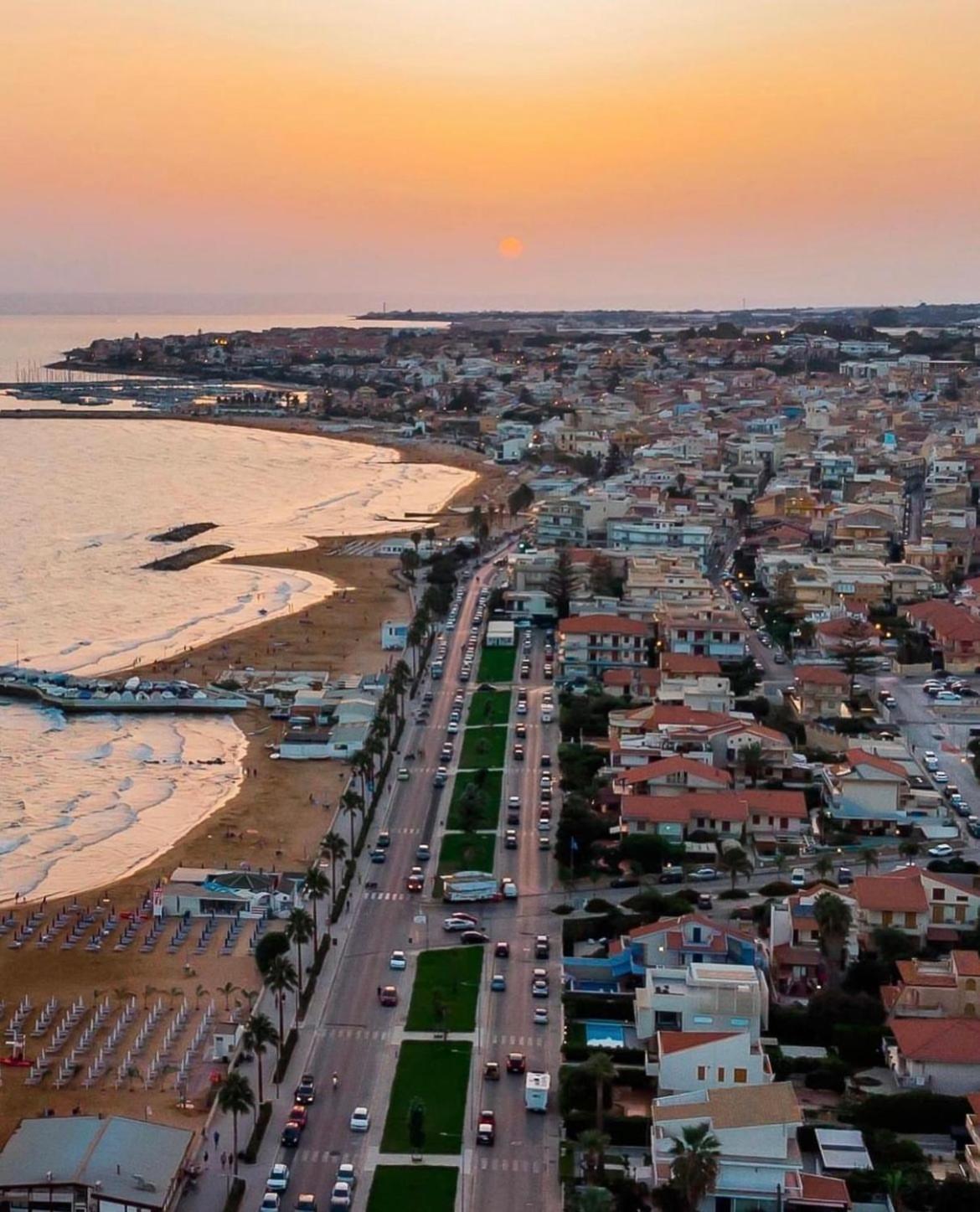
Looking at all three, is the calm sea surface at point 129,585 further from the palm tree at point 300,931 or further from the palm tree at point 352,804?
the palm tree at point 300,931

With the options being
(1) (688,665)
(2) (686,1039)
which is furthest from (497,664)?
(2) (686,1039)

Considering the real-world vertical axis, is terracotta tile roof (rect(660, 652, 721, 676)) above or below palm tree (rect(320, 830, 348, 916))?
above

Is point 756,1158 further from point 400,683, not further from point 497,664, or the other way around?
→ point 497,664

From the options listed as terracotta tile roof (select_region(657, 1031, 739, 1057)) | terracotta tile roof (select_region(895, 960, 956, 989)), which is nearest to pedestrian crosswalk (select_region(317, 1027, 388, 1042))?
terracotta tile roof (select_region(657, 1031, 739, 1057))

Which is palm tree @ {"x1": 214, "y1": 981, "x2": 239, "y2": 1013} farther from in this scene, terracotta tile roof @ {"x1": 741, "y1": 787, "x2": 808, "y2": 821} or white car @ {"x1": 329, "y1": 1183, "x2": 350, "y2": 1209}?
terracotta tile roof @ {"x1": 741, "y1": 787, "x2": 808, "y2": 821}

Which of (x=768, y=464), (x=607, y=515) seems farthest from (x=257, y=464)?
(x=607, y=515)

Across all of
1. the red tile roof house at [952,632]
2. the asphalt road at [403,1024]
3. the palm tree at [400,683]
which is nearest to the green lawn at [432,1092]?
the asphalt road at [403,1024]

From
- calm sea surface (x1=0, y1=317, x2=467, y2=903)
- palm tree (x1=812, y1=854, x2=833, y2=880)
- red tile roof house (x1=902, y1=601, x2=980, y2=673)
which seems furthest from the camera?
red tile roof house (x1=902, y1=601, x2=980, y2=673)
